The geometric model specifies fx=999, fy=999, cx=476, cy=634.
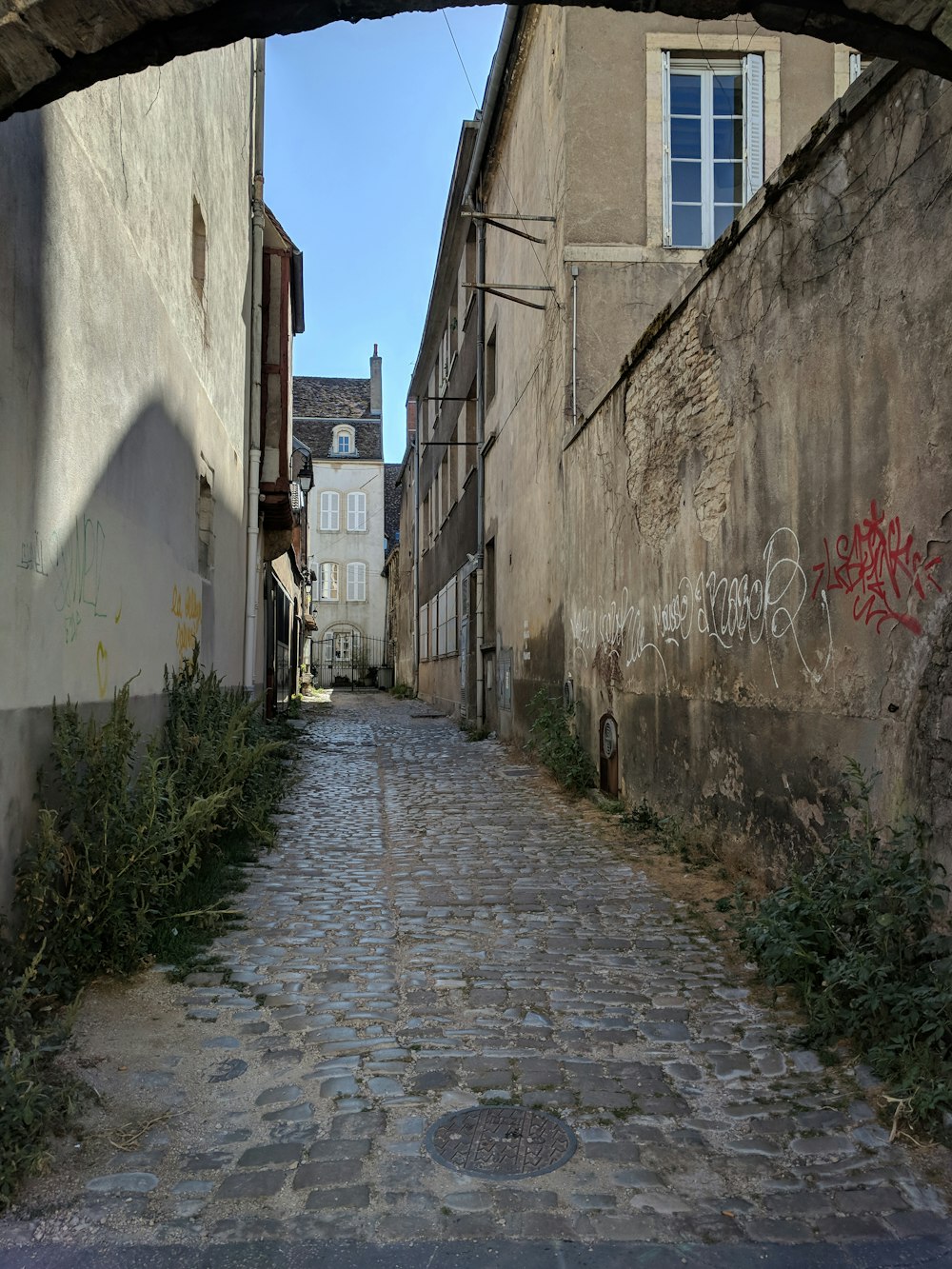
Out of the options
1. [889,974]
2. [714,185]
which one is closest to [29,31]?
[889,974]

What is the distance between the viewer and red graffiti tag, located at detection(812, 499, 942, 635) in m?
3.92

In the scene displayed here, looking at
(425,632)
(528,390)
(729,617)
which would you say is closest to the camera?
(729,617)

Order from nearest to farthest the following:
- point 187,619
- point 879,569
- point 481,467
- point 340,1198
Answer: point 340,1198 → point 879,569 → point 187,619 → point 481,467

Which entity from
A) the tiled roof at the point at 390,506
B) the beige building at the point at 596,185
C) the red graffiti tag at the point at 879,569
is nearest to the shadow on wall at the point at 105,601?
the red graffiti tag at the point at 879,569

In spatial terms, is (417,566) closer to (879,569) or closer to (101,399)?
(101,399)

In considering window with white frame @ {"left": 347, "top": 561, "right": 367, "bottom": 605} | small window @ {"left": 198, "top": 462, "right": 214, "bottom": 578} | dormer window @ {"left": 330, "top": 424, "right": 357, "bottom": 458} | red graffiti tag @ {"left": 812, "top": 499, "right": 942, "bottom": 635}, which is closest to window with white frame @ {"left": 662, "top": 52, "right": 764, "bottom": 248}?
small window @ {"left": 198, "top": 462, "right": 214, "bottom": 578}

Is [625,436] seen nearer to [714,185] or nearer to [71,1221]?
[714,185]

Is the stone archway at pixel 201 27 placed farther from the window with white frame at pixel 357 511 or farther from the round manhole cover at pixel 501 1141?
the window with white frame at pixel 357 511

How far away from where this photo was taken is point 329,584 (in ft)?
163

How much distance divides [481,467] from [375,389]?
36.7 meters

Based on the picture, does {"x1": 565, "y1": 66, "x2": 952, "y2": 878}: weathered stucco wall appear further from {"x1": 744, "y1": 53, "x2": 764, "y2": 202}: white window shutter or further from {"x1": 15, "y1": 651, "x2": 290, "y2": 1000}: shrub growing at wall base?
{"x1": 744, "y1": 53, "x2": 764, "y2": 202}: white window shutter

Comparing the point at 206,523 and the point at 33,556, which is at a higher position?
the point at 206,523

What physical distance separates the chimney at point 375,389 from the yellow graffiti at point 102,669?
48146mm

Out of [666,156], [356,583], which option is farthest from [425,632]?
[356,583]
